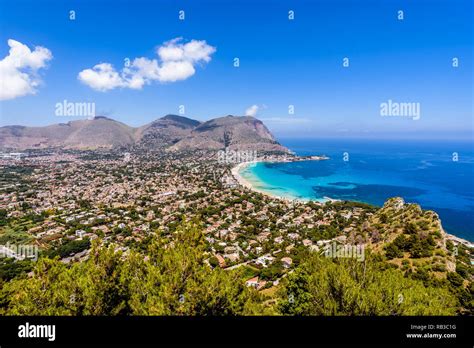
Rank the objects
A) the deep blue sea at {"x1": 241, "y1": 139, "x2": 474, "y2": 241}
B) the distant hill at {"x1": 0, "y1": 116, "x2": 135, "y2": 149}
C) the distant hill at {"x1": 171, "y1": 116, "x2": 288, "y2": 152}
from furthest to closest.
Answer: the distant hill at {"x1": 0, "y1": 116, "x2": 135, "y2": 149}, the distant hill at {"x1": 171, "y1": 116, "x2": 288, "y2": 152}, the deep blue sea at {"x1": 241, "y1": 139, "x2": 474, "y2": 241}

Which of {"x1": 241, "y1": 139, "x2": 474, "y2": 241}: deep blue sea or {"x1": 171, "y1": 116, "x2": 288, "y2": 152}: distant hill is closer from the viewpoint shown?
{"x1": 241, "y1": 139, "x2": 474, "y2": 241}: deep blue sea

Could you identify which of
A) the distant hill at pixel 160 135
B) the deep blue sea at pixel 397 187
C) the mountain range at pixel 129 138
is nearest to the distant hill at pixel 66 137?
the mountain range at pixel 129 138

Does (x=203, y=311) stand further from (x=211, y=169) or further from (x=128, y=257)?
(x=211, y=169)

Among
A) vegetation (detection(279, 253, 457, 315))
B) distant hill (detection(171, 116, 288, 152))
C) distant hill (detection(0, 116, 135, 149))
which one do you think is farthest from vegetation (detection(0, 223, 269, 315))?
distant hill (detection(0, 116, 135, 149))

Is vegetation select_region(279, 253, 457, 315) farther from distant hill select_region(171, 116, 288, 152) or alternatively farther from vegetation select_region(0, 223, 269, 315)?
distant hill select_region(171, 116, 288, 152)

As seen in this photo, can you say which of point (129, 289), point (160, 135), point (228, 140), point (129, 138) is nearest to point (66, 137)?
point (129, 138)

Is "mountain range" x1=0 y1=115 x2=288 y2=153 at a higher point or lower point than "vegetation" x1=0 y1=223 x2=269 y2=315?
higher

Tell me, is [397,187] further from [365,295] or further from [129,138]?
[129,138]

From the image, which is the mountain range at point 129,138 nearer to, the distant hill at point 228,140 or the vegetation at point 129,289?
the distant hill at point 228,140

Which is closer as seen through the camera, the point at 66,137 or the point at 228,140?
the point at 228,140

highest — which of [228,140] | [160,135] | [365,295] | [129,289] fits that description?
[160,135]
